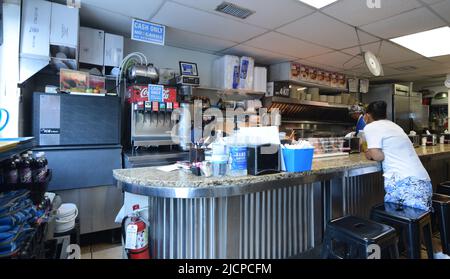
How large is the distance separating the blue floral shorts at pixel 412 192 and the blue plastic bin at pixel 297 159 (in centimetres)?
108

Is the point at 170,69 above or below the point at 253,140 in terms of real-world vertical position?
above

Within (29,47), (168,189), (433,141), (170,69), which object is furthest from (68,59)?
(433,141)

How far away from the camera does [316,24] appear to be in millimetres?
3201

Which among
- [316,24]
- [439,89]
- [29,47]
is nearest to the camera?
[29,47]

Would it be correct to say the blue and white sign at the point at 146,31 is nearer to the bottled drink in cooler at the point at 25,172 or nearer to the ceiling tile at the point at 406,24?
the bottled drink in cooler at the point at 25,172

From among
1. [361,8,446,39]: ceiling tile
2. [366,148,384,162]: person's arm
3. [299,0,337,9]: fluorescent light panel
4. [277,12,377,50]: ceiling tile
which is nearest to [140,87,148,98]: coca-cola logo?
[277,12,377,50]: ceiling tile

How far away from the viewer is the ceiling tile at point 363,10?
267cm

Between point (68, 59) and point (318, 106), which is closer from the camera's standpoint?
point (68, 59)

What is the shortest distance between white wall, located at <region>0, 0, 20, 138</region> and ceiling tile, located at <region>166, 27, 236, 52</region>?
1646 millimetres

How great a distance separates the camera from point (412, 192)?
2.16 meters

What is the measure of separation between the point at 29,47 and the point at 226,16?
2122 millimetres

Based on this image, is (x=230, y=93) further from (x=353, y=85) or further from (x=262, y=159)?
(x=353, y=85)

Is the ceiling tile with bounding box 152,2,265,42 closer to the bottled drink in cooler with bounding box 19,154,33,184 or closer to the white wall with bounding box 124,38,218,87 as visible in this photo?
the white wall with bounding box 124,38,218,87
